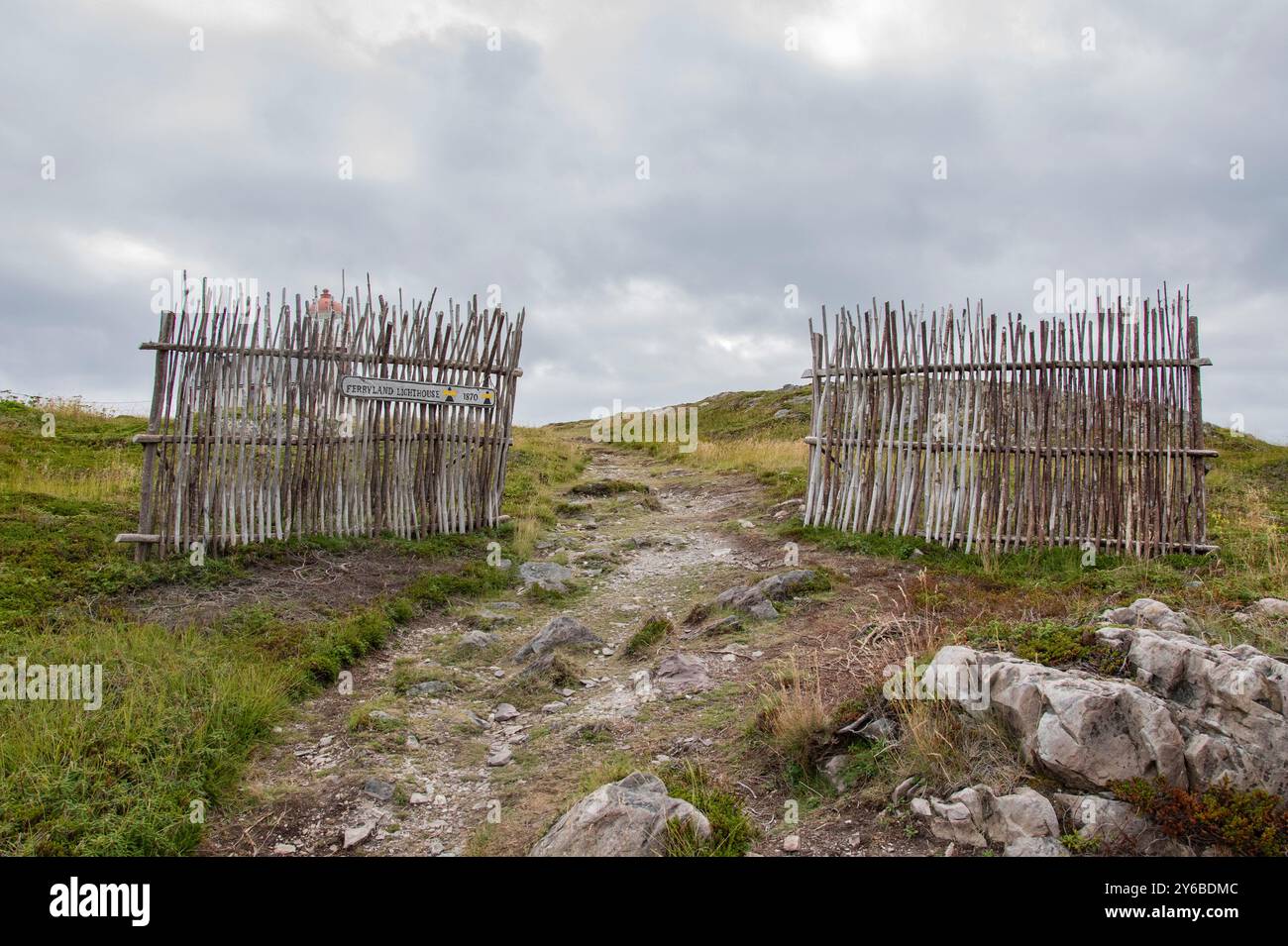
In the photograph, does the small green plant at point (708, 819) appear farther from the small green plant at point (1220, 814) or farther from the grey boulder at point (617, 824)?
the small green plant at point (1220, 814)

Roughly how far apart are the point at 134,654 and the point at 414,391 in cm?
506

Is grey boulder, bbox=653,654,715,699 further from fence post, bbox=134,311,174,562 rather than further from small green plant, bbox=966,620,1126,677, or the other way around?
fence post, bbox=134,311,174,562

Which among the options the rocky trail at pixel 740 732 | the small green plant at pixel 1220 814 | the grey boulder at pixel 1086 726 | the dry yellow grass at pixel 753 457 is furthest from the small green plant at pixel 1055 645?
the dry yellow grass at pixel 753 457

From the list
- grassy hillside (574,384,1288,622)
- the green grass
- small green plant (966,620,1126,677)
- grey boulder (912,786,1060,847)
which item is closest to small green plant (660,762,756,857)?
grey boulder (912,786,1060,847)

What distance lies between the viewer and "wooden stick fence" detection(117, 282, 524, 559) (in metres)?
9.10

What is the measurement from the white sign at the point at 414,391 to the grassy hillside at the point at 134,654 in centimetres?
185

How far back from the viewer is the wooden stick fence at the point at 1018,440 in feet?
30.6

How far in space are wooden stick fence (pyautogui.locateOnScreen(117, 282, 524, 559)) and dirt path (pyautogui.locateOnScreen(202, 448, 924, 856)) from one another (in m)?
2.63

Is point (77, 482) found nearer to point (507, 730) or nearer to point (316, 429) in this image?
point (316, 429)

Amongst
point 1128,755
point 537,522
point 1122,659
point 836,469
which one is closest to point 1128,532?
point 836,469

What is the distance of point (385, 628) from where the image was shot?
7375 millimetres

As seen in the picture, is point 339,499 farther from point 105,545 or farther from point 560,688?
point 560,688
